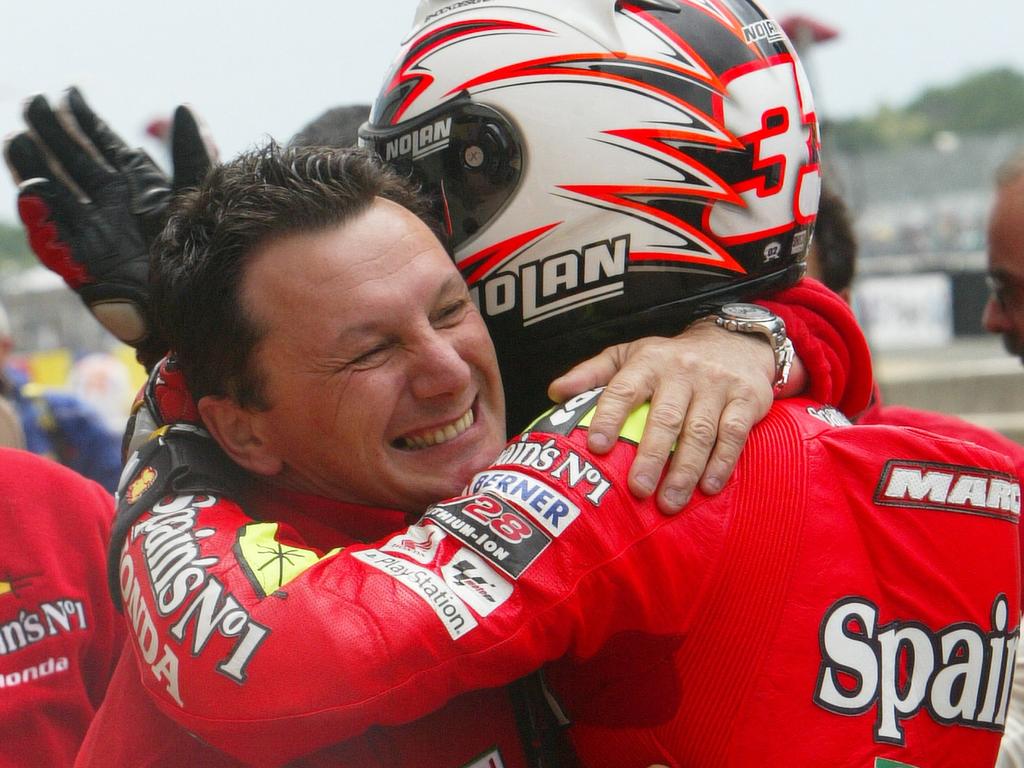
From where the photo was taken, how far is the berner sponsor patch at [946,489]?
153cm

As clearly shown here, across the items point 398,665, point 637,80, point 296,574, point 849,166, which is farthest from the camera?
point 849,166

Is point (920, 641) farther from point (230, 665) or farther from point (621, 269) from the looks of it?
point (230, 665)

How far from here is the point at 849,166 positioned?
15219 mm

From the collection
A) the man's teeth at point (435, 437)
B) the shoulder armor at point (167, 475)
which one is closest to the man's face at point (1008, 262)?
the man's teeth at point (435, 437)

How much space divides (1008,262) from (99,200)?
7.35ft

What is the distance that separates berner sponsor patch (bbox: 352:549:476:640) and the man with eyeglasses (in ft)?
7.33

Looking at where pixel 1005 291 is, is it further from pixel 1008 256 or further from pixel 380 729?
pixel 380 729

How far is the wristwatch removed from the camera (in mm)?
1740

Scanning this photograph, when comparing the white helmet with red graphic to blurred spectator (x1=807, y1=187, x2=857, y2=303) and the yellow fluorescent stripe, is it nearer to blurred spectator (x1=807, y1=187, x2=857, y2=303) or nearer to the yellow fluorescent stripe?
the yellow fluorescent stripe

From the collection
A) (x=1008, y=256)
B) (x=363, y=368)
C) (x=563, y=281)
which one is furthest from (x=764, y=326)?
(x=1008, y=256)

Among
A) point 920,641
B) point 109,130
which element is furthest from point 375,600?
point 109,130

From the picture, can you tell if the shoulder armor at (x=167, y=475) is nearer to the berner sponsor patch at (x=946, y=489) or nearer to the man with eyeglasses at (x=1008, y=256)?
the berner sponsor patch at (x=946, y=489)

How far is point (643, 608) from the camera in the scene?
1445 millimetres

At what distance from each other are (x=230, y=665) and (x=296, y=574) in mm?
140
